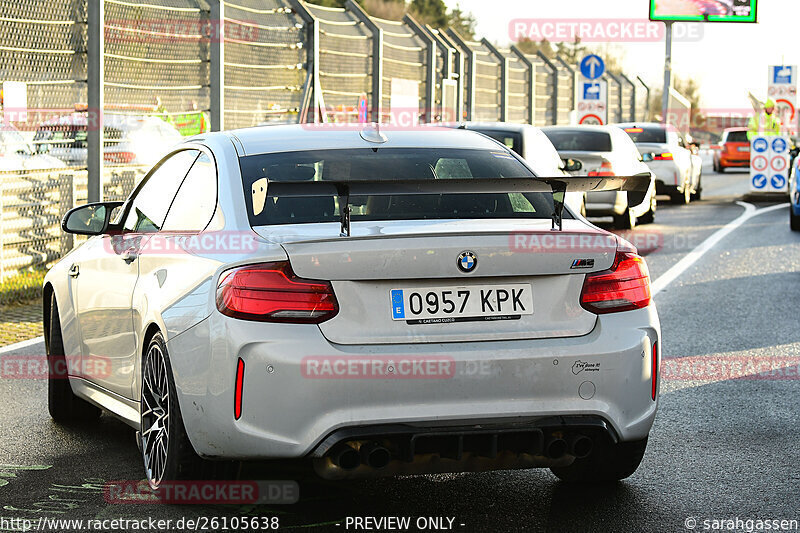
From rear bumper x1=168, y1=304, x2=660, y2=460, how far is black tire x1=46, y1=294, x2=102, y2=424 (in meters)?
2.12

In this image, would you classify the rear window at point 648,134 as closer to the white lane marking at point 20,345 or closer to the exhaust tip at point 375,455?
the white lane marking at point 20,345

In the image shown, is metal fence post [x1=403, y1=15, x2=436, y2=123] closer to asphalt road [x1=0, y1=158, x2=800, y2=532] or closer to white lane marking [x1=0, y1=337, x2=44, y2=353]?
white lane marking [x1=0, y1=337, x2=44, y2=353]

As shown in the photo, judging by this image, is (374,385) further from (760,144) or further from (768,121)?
(768,121)

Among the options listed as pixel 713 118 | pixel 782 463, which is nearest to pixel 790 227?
pixel 782 463

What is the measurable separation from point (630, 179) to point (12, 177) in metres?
8.57

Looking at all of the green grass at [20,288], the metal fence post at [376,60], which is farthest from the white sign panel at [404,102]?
the green grass at [20,288]

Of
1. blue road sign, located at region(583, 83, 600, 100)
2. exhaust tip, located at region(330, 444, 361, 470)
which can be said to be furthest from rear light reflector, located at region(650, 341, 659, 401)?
blue road sign, located at region(583, 83, 600, 100)

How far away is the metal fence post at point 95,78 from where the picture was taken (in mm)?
13273

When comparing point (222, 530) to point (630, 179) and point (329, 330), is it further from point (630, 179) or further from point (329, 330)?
point (630, 179)

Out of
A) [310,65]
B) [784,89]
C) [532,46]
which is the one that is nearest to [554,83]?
[784,89]

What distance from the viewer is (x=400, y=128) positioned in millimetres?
6305

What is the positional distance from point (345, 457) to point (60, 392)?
2732 mm

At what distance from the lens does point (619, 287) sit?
504 centimetres

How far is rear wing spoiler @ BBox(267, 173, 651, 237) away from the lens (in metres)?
4.70
